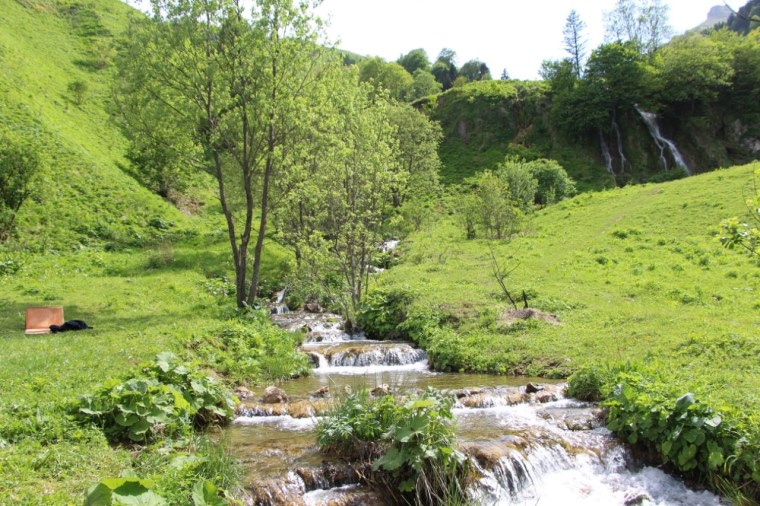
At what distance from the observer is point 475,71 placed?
116 m

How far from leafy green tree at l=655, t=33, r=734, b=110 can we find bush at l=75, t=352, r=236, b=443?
65.5 m

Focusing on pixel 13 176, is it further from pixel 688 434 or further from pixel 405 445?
pixel 688 434

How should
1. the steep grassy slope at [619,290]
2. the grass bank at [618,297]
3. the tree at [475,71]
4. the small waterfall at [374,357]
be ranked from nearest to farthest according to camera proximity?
the grass bank at [618,297]
the steep grassy slope at [619,290]
the small waterfall at [374,357]
the tree at [475,71]

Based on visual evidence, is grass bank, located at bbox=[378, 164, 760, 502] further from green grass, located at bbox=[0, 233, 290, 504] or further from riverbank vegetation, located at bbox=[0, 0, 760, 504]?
green grass, located at bbox=[0, 233, 290, 504]

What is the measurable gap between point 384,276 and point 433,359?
39.0 ft

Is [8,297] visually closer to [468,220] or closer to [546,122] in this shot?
[468,220]

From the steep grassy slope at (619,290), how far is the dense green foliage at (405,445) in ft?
15.1

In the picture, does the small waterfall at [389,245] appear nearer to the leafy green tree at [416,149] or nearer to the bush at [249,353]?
the leafy green tree at [416,149]

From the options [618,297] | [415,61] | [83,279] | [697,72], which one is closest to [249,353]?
[83,279]

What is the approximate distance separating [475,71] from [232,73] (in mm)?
107103

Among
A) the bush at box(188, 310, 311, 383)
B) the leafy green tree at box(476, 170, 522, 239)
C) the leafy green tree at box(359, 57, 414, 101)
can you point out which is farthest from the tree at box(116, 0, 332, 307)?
the leafy green tree at box(359, 57, 414, 101)

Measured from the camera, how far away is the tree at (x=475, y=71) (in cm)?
11531

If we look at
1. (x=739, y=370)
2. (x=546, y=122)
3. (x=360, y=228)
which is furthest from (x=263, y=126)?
(x=546, y=122)

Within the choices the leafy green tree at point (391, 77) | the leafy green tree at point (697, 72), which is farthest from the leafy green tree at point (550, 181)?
the leafy green tree at point (391, 77)
